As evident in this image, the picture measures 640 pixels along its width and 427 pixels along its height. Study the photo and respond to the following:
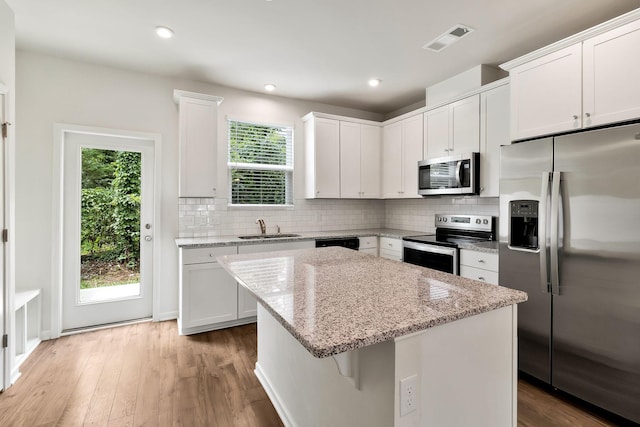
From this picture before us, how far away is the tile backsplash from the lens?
3594mm

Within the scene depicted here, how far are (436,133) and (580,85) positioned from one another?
5.11 feet

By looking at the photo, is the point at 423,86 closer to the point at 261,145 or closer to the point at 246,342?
the point at 261,145

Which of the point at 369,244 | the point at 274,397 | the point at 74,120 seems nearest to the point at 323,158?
the point at 369,244

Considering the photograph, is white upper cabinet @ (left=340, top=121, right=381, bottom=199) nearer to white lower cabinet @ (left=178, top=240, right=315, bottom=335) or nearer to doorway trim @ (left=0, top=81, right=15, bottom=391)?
white lower cabinet @ (left=178, top=240, right=315, bottom=335)

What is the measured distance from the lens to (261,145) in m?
4.02

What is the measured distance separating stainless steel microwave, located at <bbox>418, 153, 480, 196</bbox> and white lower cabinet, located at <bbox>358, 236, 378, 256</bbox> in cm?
83

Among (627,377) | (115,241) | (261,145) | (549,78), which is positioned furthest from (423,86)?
(115,241)

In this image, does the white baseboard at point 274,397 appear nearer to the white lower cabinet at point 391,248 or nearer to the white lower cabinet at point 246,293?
the white lower cabinet at point 246,293

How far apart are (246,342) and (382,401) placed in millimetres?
2246

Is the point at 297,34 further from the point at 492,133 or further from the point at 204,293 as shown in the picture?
the point at 204,293

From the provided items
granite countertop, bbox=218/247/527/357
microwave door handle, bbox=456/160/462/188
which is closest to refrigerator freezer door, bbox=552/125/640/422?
granite countertop, bbox=218/247/527/357

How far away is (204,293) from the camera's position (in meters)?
3.16

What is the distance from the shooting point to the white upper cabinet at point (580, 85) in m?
1.90

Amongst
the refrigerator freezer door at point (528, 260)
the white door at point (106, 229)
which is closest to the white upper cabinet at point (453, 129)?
the refrigerator freezer door at point (528, 260)
